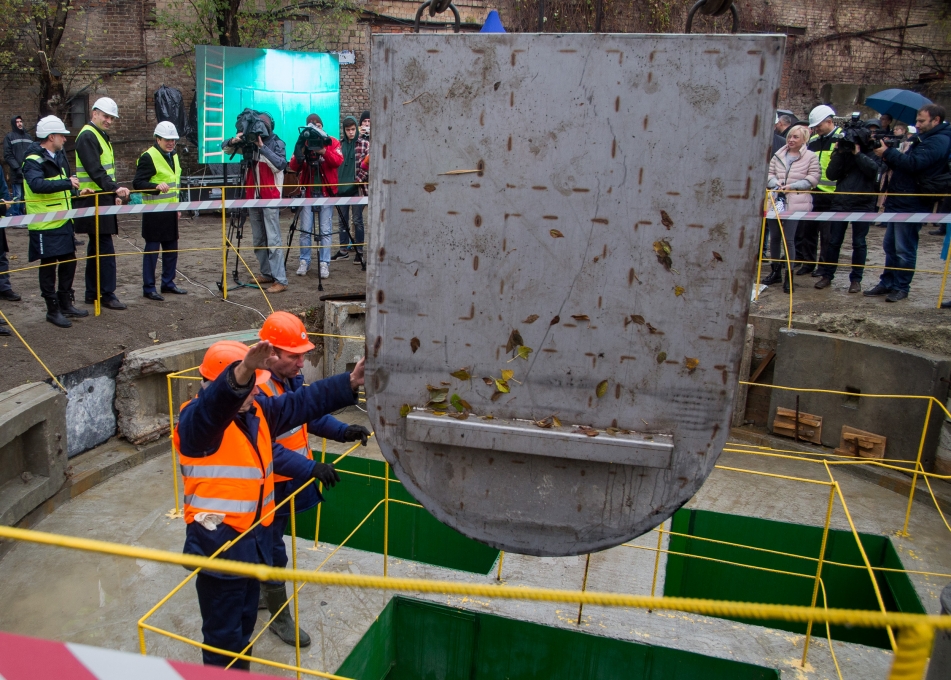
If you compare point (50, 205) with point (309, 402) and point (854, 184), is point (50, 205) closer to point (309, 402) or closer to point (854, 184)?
point (309, 402)

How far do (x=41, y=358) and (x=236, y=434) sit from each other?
386cm

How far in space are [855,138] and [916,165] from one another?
804 mm

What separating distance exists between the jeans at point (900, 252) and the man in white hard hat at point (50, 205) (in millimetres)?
8612

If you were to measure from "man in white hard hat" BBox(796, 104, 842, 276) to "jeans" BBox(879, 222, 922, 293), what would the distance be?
0.78m

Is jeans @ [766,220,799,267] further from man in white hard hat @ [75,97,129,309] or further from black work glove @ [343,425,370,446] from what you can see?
man in white hard hat @ [75,97,129,309]

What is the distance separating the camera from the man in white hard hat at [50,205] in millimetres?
7184

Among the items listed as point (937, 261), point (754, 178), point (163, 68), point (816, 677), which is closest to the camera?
point (754, 178)

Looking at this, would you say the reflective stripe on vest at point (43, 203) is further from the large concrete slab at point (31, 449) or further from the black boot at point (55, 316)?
the large concrete slab at point (31, 449)

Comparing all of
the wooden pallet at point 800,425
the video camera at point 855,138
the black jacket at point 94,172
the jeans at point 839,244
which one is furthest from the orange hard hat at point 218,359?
the video camera at point 855,138

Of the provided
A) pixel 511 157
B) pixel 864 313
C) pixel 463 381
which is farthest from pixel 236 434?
pixel 864 313

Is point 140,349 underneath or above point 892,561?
above

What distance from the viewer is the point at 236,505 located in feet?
13.4

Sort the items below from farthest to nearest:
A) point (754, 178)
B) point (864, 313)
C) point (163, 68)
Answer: point (163, 68)
point (864, 313)
point (754, 178)

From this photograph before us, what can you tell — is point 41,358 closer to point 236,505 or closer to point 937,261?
point 236,505
